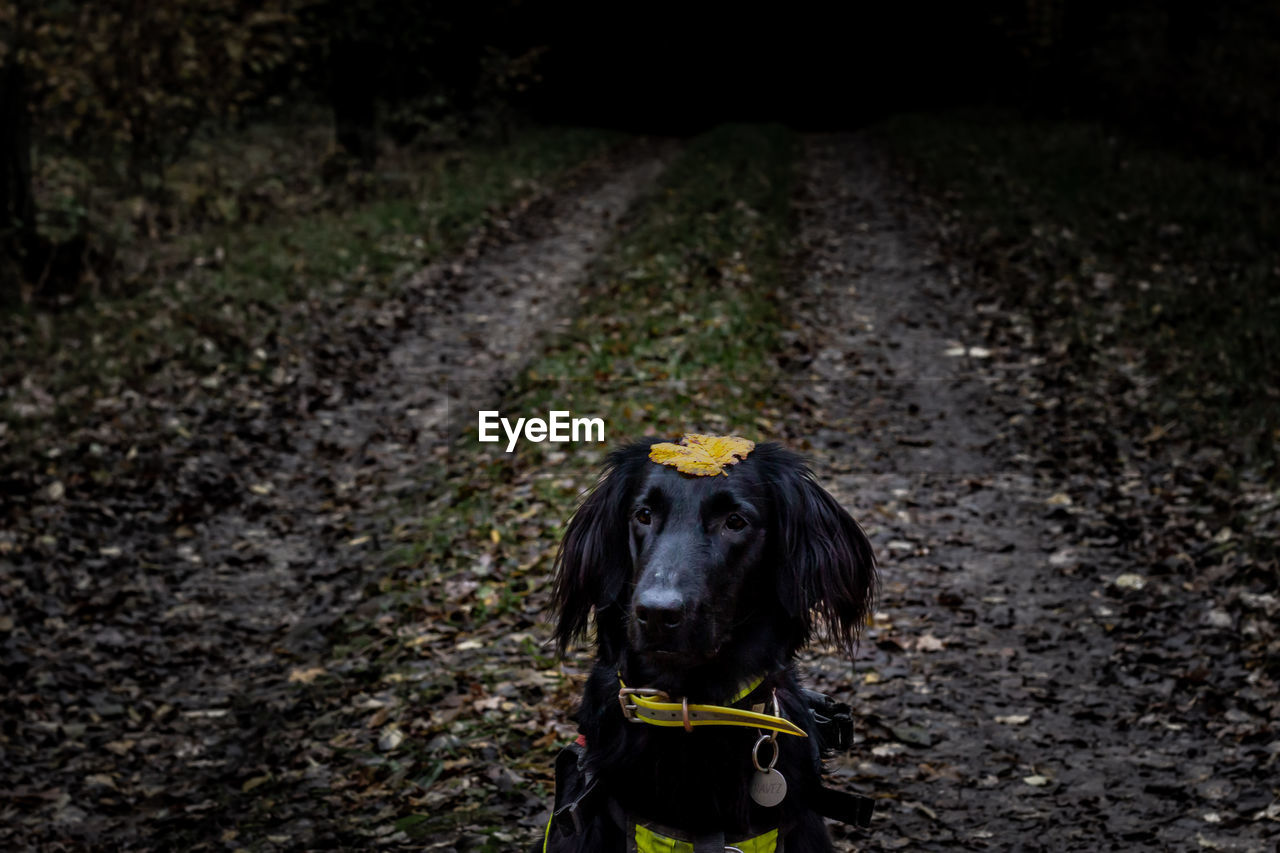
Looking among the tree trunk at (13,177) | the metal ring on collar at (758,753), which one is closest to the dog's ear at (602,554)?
the metal ring on collar at (758,753)

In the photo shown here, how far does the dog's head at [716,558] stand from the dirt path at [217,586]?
112 inches

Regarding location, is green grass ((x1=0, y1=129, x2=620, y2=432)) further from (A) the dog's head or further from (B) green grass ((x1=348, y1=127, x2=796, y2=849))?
(A) the dog's head

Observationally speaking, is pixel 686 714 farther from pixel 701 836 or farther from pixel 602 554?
pixel 602 554

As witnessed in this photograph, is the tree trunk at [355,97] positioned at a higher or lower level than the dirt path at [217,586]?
higher

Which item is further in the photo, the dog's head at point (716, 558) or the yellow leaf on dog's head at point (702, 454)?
the yellow leaf on dog's head at point (702, 454)

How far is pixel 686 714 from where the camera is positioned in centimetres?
281

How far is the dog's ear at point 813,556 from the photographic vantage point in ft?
9.98

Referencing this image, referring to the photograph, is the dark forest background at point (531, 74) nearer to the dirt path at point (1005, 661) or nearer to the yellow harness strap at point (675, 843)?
the dirt path at point (1005, 661)

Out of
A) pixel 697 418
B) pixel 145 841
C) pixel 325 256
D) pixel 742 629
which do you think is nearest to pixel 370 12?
pixel 325 256

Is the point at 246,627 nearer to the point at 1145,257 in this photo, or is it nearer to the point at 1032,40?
the point at 1145,257

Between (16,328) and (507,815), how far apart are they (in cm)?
1011

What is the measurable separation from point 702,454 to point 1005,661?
4.45 metres

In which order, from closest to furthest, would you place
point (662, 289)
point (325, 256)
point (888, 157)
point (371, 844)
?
point (371, 844)
point (662, 289)
point (325, 256)
point (888, 157)

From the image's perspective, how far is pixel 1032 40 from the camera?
2672 centimetres
